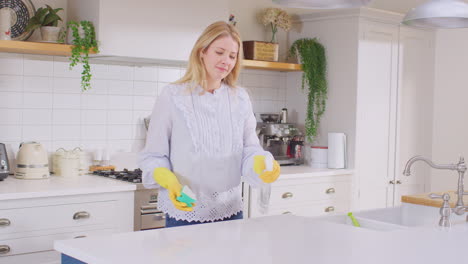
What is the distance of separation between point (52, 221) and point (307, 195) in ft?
6.20

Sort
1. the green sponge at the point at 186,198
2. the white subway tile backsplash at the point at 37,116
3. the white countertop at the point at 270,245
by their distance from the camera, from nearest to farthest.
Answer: the white countertop at the point at 270,245 → the green sponge at the point at 186,198 → the white subway tile backsplash at the point at 37,116

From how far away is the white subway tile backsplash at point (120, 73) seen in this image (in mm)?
4250

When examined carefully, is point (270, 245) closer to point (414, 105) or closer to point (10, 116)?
point (10, 116)

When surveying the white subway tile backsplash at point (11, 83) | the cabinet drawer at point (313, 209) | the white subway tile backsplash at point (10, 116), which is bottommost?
the cabinet drawer at point (313, 209)

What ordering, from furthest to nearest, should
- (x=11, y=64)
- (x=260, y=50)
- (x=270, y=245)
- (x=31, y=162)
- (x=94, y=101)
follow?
(x=260, y=50) < (x=94, y=101) < (x=11, y=64) < (x=31, y=162) < (x=270, y=245)

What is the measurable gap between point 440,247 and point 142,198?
197 centimetres

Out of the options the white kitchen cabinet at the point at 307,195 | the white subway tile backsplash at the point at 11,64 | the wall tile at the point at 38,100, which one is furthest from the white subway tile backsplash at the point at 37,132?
the white kitchen cabinet at the point at 307,195

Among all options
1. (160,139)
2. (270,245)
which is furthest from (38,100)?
(270,245)

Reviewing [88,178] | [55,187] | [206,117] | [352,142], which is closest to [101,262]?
[206,117]

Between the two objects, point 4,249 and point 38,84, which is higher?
point 38,84

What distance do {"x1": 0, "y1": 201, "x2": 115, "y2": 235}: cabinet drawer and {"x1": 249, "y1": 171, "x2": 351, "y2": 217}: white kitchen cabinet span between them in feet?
3.62

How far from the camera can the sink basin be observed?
322 cm

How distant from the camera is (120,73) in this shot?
4.29 metres

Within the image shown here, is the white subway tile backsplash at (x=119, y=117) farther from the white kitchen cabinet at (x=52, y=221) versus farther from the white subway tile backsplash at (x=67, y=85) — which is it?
the white kitchen cabinet at (x=52, y=221)
